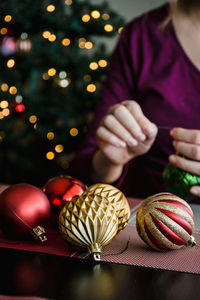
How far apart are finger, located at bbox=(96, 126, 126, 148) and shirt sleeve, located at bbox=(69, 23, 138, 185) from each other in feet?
0.63

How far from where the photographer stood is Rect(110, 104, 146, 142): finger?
2.13 ft

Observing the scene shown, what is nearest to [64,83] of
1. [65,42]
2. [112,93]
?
[65,42]

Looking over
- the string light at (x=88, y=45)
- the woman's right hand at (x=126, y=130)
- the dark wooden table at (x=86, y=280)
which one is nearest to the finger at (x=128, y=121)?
the woman's right hand at (x=126, y=130)

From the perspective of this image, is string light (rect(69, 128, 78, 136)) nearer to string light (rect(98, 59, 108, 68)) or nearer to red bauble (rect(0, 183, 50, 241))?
string light (rect(98, 59, 108, 68))

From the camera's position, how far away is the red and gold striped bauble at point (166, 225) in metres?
0.42

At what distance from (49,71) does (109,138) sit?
50.0 inches

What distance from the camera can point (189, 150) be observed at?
2.00ft

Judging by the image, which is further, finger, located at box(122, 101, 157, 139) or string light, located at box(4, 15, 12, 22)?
string light, located at box(4, 15, 12, 22)

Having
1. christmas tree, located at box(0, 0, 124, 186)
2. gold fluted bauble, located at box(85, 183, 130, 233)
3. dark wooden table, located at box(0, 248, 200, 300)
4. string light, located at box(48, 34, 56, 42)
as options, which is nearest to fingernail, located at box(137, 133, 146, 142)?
gold fluted bauble, located at box(85, 183, 130, 233)

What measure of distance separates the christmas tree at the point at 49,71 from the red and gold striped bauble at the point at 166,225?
1.47m

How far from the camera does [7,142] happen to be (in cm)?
196

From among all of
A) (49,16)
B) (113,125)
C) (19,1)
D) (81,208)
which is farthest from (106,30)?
(81,208)

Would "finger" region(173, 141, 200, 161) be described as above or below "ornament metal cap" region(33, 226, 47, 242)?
above

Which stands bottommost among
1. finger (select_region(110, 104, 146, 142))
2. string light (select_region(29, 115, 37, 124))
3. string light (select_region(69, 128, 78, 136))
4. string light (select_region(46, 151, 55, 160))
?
string light (select_region(46, 151, 55, 160))
